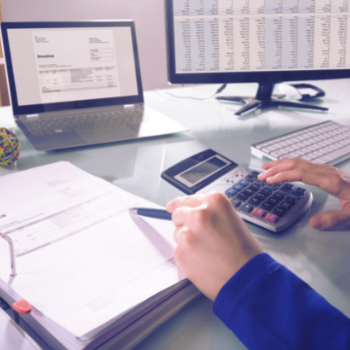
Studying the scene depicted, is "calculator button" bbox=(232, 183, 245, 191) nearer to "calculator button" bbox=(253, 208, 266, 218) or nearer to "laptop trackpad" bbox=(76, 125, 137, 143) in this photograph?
"calculator button" bbox=(253, 208, 266, 218)

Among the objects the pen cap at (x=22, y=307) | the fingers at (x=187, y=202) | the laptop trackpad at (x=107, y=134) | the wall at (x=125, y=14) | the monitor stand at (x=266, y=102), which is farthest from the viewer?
the wall at (x=125, y=14)

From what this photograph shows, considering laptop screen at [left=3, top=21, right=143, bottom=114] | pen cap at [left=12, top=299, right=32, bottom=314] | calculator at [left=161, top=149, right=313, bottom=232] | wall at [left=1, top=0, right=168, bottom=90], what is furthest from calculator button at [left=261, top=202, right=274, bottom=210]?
wall at [left=1, top=0, right=168, bottom=90]

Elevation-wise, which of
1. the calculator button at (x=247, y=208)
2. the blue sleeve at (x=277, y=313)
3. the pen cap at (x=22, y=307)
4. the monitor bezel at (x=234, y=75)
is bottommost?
the blue sleeve at (x=277, y=313)

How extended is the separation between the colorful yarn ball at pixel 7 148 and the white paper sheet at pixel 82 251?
0.10 metres

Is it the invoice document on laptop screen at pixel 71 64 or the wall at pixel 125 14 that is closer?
the invoice document on laptop screen at pixel 71 64

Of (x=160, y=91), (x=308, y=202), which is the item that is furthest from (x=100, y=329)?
(x=160, y=91)

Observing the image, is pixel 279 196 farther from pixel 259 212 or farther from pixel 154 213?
pixel 154 213

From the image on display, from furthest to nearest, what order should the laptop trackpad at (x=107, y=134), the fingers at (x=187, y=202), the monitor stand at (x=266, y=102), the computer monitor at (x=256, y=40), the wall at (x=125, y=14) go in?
the wall at (x=125, y=14) < the monitor stand at (x=266, y=102) < the computer monitor at (x=256, y=40) < the laptop trackpad at (x=107, y=134) < the fingers at (x=187, y=202)

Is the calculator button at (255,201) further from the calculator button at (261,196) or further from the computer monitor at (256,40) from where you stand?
the computer monitor at (256,40)

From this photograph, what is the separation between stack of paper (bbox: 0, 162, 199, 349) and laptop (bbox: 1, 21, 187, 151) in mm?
294

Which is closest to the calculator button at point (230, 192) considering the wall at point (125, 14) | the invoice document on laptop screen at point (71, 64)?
the invoice document on laptop screen at point (71, 64)

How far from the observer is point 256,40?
0.93m

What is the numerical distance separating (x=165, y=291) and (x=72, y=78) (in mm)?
702

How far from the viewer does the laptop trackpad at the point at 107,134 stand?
2.58 feet
